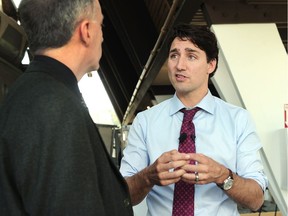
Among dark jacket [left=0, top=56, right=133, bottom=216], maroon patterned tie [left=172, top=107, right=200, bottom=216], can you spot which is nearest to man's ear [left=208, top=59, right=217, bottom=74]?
maroon patterned tie [left=172, top=107, right=200, bottom=216]

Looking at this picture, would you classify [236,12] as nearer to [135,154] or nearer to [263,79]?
[263,79]

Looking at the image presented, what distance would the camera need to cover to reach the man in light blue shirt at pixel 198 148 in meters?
1.48

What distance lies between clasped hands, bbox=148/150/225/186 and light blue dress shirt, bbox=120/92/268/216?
21cm

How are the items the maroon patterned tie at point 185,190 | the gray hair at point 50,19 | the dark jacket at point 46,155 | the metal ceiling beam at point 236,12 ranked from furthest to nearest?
the metal ceiling beam at point 236,12
the maroon patterned tie at point 185,190
the gray hair at point 50,19
the dark jacket at point 46,155

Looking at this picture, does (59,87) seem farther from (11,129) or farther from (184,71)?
(184,71)

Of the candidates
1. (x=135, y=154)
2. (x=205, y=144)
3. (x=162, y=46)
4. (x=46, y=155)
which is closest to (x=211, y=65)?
(x=205, y=144)

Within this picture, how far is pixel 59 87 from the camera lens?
1011 mm

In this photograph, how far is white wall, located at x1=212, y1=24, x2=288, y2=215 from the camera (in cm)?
289

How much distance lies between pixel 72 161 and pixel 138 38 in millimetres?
5769

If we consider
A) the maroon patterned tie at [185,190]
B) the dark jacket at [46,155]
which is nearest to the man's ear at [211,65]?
the maroon patterned tie at [185,190]

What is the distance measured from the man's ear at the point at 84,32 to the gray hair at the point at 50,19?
16 millimetres

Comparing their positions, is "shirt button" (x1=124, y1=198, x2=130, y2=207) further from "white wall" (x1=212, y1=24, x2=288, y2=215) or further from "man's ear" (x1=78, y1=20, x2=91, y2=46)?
"white wall" (x1=212, y1=24, x2=288, y2=215)

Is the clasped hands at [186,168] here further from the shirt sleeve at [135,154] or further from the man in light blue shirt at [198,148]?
the shirt sleeve at [135,154]

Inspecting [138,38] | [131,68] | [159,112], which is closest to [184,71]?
[159,112]
